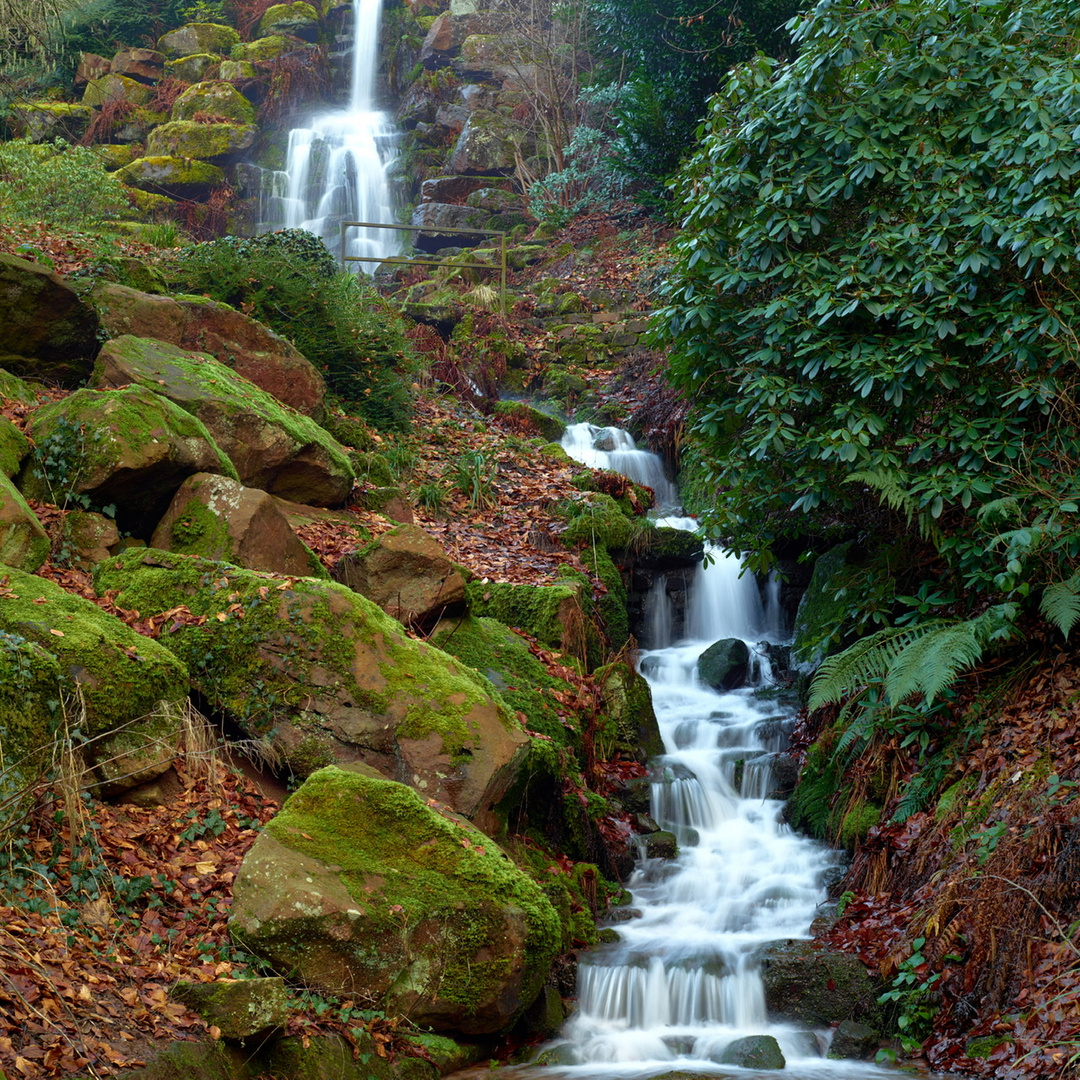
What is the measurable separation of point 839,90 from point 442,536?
5948mm

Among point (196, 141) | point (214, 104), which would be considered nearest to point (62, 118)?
point (196, 141)

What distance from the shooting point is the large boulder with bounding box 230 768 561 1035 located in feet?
15.0

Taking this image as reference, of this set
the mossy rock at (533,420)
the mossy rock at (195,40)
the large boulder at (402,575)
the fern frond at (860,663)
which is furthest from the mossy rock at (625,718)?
the mossy rock at (195,40)

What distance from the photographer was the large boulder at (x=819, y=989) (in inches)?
233

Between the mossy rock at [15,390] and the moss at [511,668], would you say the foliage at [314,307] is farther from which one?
the moss at [511,668]

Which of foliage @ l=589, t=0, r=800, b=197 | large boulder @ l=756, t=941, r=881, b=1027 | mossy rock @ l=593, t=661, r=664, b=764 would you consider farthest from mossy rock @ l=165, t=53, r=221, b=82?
large boulder @ l=756, t=941, r=881, b=1027

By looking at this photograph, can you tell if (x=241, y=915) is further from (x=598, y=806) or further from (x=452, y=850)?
(x=598, y=806)

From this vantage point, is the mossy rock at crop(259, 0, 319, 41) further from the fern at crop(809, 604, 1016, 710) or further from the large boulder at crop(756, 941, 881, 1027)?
the large boulder at crop(756, 941, 881, 1027)

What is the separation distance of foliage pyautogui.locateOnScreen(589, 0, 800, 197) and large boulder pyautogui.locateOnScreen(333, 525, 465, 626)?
42.7 ft

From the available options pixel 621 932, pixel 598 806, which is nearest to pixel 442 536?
pixel 598 806

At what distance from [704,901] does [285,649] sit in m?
3.79

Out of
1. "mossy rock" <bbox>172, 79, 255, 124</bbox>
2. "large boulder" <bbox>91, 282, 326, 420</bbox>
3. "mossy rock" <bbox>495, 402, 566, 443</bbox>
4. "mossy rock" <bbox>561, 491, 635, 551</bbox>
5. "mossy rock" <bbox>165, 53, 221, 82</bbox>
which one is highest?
"mossy rock" <bbox>165, 53, 221, 82</bbox>

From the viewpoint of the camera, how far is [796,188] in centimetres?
762

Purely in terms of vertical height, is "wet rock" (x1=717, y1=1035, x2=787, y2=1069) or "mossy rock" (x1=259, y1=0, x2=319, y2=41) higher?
"mossy rock" (x1=259, y1=0, x2=319, y2=41)
